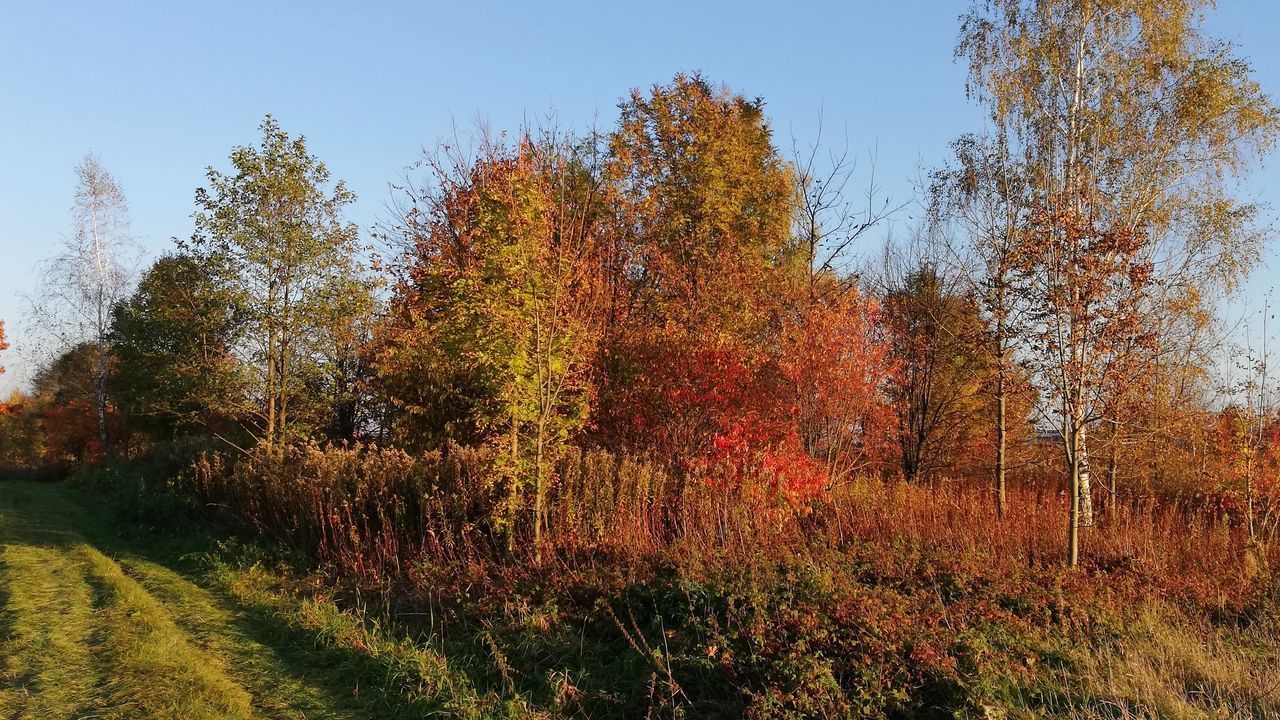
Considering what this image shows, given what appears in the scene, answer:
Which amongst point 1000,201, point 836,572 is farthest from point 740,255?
point 836,572

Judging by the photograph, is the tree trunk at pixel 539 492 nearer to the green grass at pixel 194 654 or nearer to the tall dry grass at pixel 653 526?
the tall dry grass at pixel 653 526

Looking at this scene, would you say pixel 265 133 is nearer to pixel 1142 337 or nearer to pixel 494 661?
pixel 494 661

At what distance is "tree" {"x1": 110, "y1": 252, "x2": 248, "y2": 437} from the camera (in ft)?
50.9

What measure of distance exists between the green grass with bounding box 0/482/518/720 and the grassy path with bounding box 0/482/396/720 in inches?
0.5

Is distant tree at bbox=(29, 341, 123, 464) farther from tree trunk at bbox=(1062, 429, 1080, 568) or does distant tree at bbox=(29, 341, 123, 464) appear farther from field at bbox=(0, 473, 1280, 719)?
tree trunk at bbox=(1062, 429, 1080, 568)

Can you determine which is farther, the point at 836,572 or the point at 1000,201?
the point at 1000,201

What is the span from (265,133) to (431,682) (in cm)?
1371

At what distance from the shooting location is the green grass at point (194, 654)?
18.5 ft

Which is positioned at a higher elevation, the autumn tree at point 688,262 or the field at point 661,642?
the autumn tree at point 688,262

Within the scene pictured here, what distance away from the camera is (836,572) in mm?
7516

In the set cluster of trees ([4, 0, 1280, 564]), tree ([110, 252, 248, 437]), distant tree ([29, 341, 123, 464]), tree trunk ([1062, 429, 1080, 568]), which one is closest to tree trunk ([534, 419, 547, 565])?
cluster of trees ([4, 0, 1280, 564])

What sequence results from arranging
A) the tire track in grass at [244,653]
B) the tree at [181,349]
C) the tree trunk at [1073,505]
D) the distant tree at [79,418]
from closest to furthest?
1. the tire track in grass at [244,653]
2. the tree trunk at [1073,505]
3. the tree at [181,349]
4. the distant tree at [79,418]

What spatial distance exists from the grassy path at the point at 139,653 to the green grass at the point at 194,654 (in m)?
0.01

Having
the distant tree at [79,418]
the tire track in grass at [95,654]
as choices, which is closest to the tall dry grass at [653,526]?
the tire track in grass at [95,654]
